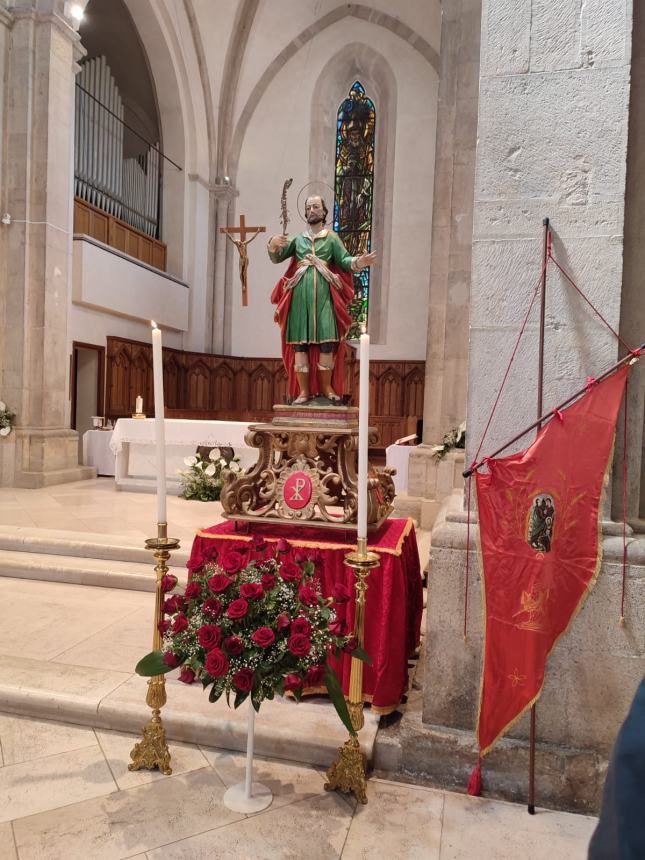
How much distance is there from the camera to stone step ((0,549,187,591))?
4.23 meters

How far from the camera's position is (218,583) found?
1.91 metres

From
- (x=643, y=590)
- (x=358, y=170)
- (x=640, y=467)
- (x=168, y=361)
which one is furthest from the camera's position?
(x=358, y=170)

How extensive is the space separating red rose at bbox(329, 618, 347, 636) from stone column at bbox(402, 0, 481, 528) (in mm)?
3645

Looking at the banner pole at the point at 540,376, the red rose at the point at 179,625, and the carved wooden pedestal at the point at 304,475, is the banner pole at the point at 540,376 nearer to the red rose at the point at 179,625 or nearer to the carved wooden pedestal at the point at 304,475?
the carved wooden pedestal at the point at 304,475

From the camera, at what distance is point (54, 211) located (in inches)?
314

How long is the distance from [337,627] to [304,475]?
1014 millimetres

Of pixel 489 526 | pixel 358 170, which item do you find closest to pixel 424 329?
pixel 358 170

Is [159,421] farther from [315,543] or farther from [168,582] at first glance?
[315,543]

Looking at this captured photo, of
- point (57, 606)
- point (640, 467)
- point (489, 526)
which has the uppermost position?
point (640, 467)

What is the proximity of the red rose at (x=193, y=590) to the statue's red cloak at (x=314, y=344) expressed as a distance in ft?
4.61

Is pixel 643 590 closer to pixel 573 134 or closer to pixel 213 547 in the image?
pixel 573 134

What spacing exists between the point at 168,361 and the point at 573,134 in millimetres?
11183

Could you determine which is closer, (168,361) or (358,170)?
(168,361)

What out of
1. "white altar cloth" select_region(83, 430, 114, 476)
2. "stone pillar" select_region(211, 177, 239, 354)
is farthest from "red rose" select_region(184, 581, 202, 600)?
"stone pillar" select_region(211, 177, 239, 354)
